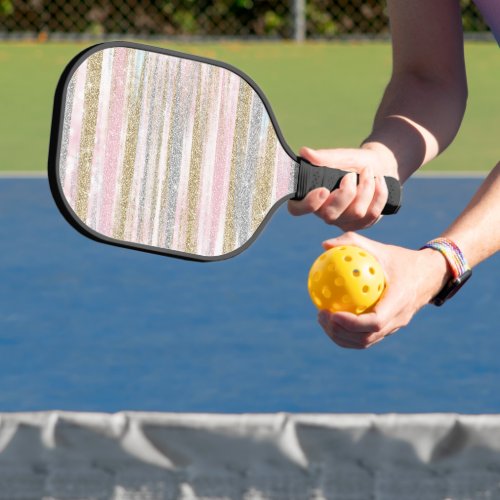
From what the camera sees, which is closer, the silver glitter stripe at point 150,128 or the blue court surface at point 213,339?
the silver glitter stripe at point 150,128

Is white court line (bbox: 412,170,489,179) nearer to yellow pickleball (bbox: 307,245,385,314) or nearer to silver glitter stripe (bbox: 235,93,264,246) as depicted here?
silver glitter stripe (bbox: 235,93,264,246)

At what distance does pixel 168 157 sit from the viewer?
7.09 feet

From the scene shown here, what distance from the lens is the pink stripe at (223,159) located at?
222cm

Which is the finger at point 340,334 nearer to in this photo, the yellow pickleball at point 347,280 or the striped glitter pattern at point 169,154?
the yellow pickleball at point 347,280

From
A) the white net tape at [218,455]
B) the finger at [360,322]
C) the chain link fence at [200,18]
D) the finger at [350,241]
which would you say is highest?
the finger at [350,241]

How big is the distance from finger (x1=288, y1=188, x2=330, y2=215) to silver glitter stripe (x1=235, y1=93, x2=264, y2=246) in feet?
0.27

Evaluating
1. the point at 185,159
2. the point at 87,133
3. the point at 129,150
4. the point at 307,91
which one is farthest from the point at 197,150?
the point at 307,91

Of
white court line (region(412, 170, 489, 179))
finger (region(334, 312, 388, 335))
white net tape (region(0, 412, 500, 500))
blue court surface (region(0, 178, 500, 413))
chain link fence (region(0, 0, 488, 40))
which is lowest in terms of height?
chain link fence (region(0, 0, 488, 40))

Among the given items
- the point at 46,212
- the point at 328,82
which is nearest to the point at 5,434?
the point at 46,212

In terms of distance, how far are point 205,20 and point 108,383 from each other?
9.33 meters

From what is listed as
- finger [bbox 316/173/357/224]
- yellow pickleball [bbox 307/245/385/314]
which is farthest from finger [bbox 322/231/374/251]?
finger [bbox 316/173/357/224]

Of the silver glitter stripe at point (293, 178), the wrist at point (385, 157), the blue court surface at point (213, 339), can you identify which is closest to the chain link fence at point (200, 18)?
the blue court surface at point (213, 339)

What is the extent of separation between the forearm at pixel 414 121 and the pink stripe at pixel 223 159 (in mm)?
288

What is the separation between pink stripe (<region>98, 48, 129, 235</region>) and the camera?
2.05 meters
